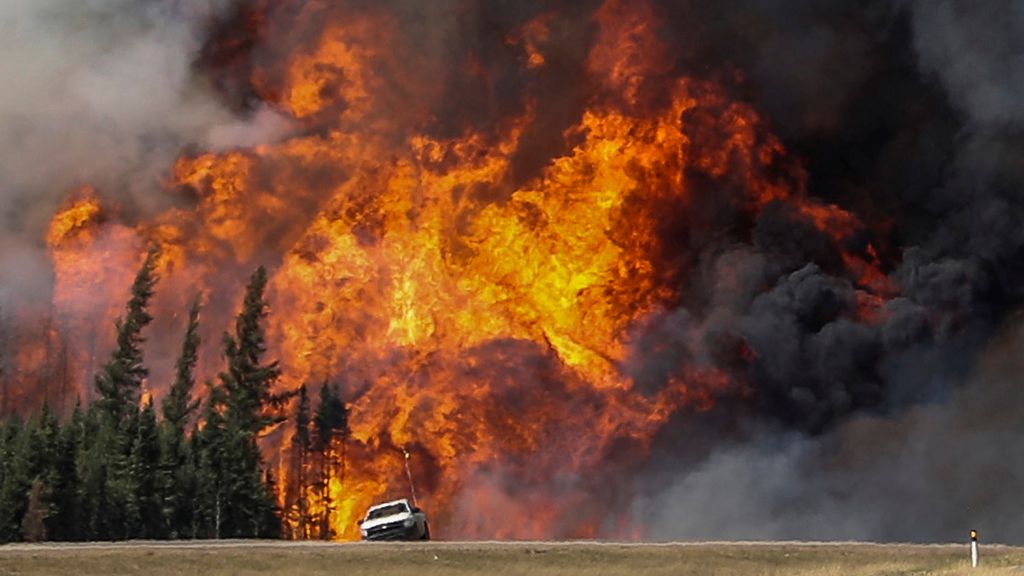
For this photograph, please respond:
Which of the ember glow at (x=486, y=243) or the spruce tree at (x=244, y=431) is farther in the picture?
the spruce tree at (x=244, y=431)

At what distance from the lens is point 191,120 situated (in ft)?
320

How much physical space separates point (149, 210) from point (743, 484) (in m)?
48.0

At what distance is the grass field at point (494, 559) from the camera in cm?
4419

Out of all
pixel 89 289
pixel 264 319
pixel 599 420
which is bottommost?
pixel 599 420

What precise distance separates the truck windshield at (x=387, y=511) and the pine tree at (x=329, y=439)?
2972cm

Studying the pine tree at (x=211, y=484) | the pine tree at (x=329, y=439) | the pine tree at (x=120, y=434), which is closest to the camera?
the pine tree at (x=120, y=434)

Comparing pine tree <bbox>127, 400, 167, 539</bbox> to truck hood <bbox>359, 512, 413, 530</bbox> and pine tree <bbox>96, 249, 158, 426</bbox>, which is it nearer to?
pine tree <bbox>96, 249, 158, 426</bbox>

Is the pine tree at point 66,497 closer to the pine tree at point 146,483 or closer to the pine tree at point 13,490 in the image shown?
the pine tree at point 13,490

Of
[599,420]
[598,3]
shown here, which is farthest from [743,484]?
[598,3]

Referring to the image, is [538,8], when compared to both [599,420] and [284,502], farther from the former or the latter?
[284,502]

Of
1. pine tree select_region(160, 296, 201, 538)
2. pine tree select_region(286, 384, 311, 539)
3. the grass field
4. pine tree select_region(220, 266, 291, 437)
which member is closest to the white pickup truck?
the grass field

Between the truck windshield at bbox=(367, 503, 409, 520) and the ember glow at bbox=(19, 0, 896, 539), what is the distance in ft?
68.8

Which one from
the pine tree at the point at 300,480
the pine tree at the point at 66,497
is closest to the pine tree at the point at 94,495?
the pine tree at the point at 66,497

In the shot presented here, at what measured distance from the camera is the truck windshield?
58344mm
